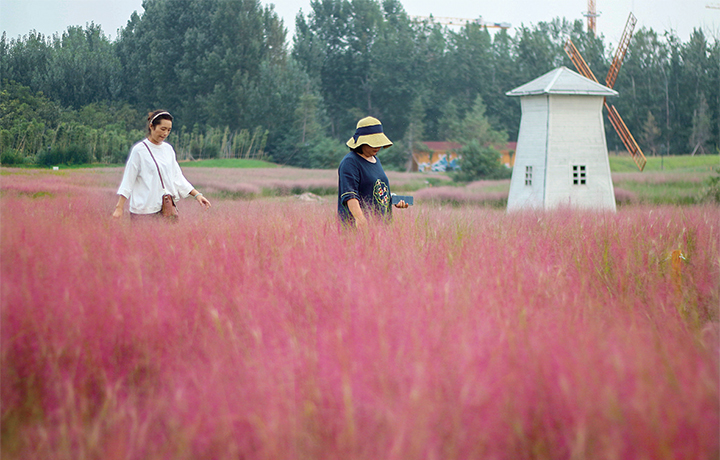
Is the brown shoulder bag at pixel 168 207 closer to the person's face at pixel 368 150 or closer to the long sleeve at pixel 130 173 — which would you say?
the long sleeve at pixel 130 173

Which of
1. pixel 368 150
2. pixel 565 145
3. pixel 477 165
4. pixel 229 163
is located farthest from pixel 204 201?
pixel 477 165

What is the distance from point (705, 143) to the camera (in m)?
39.0

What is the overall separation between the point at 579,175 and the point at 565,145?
→ 3.16 ft

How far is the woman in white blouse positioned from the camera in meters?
5.47

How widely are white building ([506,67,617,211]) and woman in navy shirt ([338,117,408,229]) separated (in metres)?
11.4

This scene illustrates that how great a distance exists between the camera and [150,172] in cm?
556

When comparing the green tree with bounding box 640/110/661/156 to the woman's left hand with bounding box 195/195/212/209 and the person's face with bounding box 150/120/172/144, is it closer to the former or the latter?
the woman's left hand with bounding box 195/195/212/209

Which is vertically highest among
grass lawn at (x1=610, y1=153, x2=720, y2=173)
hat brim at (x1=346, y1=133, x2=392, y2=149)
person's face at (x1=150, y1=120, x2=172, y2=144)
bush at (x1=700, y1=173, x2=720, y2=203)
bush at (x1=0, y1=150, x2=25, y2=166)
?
grass lawn at (x1=610, y1=153, x2=720, y2=173)

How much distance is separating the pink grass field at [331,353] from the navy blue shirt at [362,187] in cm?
76

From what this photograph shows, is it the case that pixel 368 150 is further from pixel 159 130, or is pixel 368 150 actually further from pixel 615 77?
pixel 615 77

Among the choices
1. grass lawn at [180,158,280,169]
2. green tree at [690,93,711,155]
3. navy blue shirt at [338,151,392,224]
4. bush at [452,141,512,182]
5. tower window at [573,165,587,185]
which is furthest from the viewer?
green tree at [690,93,711,155]

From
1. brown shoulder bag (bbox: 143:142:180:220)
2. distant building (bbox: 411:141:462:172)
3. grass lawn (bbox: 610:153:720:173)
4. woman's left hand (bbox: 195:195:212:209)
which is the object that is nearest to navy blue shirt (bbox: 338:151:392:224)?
woman's left hand (bbox: 195:195:212:209)

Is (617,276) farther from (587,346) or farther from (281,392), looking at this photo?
(281,392)

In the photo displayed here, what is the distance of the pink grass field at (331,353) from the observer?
186 centimetres
